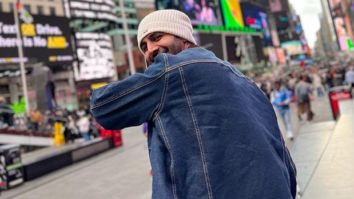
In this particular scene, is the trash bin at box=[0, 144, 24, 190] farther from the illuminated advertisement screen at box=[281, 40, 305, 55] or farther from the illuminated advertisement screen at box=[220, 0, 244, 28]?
the illuminated advertisement screen at box=[281, 40, 305, 55]

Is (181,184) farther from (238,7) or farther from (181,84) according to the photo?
(238,7)

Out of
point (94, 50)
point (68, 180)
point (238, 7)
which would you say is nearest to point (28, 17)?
point (94, 50)

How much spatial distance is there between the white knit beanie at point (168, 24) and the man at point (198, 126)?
14 centimetres

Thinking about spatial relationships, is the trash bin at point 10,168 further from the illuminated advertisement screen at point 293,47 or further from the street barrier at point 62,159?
the illuminated advertisement screen at point 293,47

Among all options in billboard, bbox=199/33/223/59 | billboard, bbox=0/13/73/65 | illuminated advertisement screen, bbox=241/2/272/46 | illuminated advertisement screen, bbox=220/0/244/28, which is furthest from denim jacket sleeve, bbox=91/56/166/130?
billboard, bbox=199/33/223/59

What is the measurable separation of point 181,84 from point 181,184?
0.34m

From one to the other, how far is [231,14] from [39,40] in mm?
24282

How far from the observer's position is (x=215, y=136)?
1.49 m

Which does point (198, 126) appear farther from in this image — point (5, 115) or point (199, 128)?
point (5, 115)

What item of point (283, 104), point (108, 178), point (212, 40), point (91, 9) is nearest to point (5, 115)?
point (108, 178)

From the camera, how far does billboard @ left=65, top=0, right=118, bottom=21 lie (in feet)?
158

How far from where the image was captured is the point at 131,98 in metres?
1.54

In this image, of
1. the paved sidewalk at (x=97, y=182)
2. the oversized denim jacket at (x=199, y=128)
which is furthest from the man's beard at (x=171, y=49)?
the paved sidewalk at (x=97, y=182)

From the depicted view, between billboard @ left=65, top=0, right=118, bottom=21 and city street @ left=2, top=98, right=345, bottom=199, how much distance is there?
37042 millimetres
